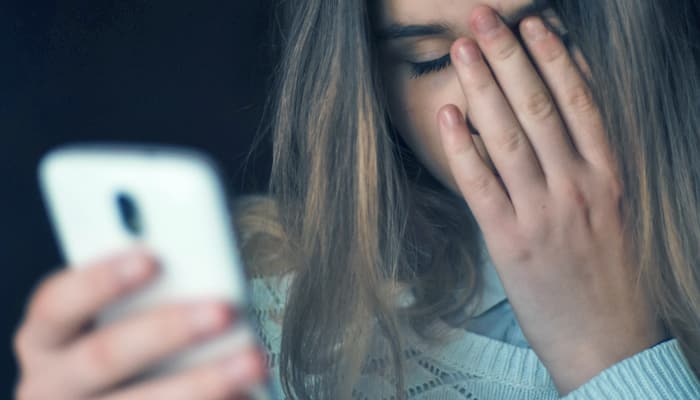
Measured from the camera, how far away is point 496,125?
0.56 metres

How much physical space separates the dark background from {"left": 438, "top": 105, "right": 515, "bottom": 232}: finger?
0.51ft

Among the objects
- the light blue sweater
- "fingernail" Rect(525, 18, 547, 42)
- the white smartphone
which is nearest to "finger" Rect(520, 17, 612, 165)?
"fingernail" Rect(525, 18, 547, 42)

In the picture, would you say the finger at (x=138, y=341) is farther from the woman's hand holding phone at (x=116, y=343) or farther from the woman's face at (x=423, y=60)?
the woman's face at (x=423, y=60)

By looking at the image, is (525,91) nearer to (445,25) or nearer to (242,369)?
(445,25)

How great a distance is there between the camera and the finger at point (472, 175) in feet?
1.83

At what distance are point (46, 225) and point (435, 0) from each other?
0.33m

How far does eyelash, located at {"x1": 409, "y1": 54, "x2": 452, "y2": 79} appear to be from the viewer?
1.89ft

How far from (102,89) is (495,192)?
312 mm

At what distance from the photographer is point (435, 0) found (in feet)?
1.78

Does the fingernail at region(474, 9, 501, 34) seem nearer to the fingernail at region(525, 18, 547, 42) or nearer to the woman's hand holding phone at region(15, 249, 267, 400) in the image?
the fingernail at region(525, 18, 547, 42)

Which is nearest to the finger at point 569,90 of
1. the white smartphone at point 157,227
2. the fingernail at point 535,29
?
the fingernail at point 535,29

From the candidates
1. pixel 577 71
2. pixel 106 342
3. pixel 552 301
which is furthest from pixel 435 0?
pixel 106 342

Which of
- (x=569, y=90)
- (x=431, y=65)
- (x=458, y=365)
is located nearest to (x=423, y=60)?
(x=431, y=65)

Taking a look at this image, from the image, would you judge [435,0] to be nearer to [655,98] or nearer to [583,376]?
[655,98]
